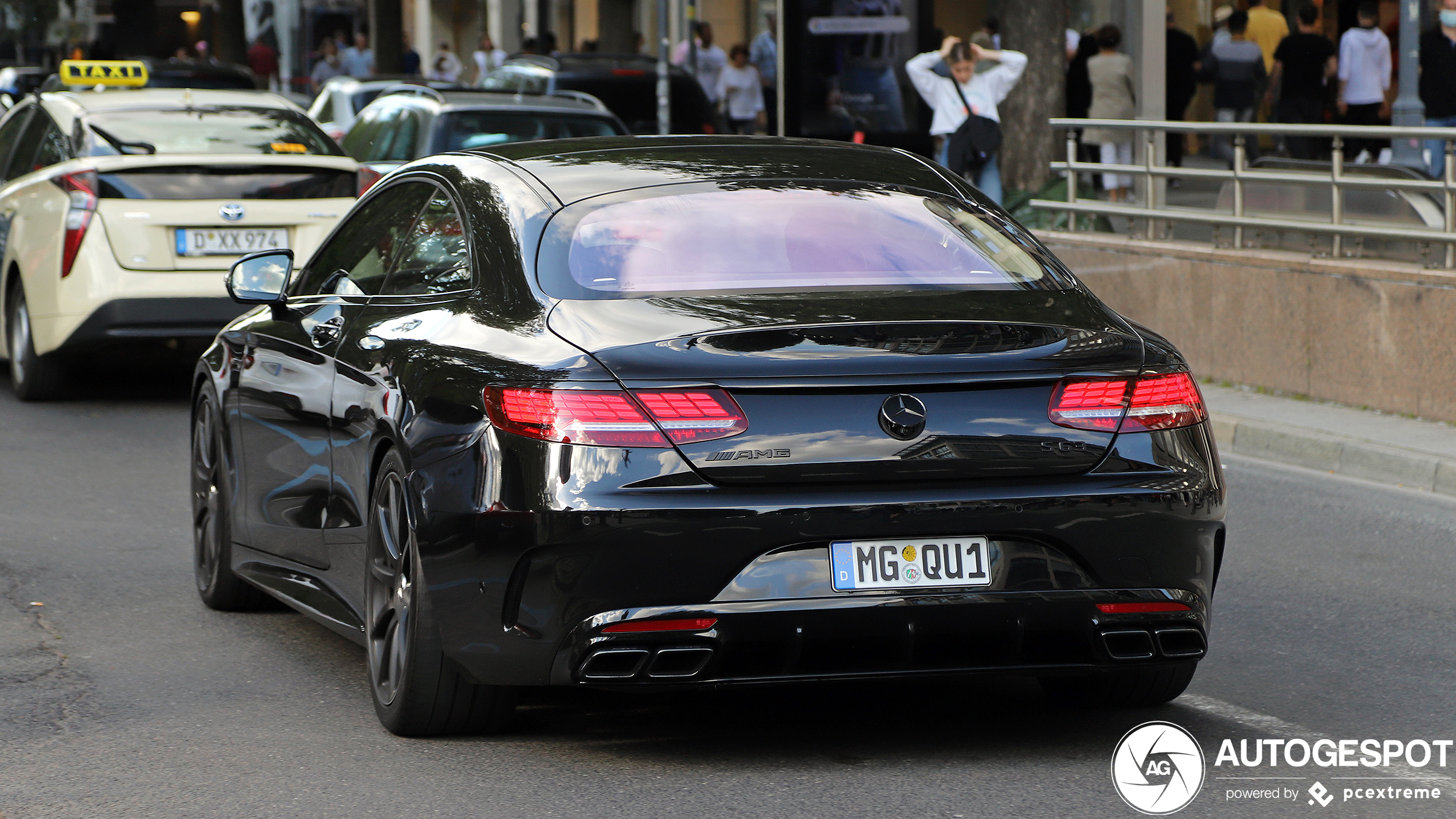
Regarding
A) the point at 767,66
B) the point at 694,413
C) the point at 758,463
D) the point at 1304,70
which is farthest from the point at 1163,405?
the point at 767,66

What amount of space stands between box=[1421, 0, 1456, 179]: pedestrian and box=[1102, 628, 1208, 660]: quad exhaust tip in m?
14.2

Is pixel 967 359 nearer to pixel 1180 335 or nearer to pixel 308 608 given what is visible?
pixel 308 608

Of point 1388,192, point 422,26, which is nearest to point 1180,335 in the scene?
point 1388,192

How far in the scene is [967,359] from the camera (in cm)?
484

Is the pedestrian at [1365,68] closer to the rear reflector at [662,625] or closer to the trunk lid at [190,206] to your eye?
the trunk lid at [190,206]

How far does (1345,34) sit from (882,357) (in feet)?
55.2

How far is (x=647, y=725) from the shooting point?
5516mm

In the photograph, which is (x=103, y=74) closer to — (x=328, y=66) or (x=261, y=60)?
(x=328, y=66)

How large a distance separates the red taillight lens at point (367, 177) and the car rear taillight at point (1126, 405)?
794 cm

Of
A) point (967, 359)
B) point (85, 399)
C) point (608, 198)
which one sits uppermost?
point (608, 198)

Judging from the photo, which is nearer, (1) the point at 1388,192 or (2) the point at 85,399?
(1) the point at 1388,192

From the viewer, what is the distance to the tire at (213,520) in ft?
22.8

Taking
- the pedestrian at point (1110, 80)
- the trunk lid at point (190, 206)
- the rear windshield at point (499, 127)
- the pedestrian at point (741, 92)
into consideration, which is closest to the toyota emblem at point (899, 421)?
the trunk lid at point (190, 206)

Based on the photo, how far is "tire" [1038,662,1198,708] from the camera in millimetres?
5539
